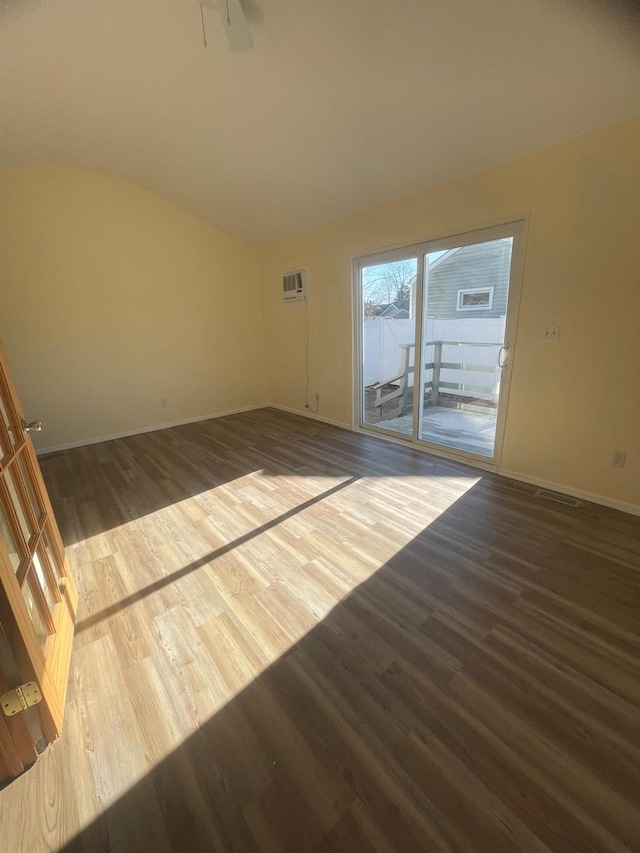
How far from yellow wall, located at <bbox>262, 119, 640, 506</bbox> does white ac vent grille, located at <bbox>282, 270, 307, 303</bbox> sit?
5.18ft

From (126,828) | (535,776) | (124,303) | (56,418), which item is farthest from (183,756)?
(124,303)

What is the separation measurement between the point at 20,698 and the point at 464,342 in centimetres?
345

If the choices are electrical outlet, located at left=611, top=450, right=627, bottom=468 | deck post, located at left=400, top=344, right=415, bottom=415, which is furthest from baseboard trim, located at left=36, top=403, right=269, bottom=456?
electrical outlet, located at left=611, top=450, right=627, bottom=468

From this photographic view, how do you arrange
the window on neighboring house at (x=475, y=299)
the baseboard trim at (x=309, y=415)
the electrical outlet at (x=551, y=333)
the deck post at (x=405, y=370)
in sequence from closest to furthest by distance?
the electrical outlet at (x=551, y=333)
the window on neighboring house at (x=475, y=299)
the deck post at (x=405, y=370)
the baseboard trim at (x=309, y=415)

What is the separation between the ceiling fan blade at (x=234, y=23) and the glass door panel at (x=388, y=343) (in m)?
2.02

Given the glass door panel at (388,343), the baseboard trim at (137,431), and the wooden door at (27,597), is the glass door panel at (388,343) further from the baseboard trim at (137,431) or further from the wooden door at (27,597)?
the wooden door at (27,597)

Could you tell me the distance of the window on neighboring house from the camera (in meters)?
2.84

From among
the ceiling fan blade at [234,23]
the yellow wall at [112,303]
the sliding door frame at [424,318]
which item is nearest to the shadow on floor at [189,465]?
the sliding door frame at [424,318]

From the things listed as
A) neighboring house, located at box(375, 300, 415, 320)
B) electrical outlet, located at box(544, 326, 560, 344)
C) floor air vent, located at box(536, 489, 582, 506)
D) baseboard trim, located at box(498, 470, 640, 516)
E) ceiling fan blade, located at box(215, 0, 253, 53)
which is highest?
ceiling fan blade, located at box(215, 0, 253, 53)

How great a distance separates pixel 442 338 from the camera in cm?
328

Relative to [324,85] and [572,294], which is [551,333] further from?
[324,85]

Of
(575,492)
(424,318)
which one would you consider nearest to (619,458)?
(575,492)

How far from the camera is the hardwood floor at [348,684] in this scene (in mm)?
956

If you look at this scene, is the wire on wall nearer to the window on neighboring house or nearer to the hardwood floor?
the window on neighboring house
